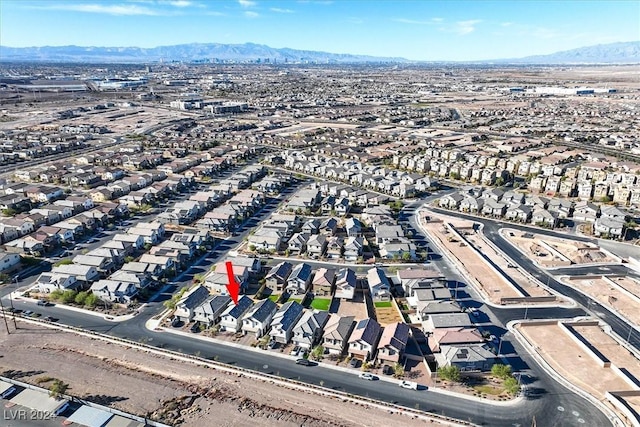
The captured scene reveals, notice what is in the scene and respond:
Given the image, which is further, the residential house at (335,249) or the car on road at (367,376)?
the residential house at (335,249)

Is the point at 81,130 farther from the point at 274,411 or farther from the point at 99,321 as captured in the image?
the point at 274,411

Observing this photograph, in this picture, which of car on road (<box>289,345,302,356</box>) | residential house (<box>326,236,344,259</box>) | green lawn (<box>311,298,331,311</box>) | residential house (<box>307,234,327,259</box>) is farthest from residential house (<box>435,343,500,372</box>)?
residential house (<box>307,234,327,259</box>)

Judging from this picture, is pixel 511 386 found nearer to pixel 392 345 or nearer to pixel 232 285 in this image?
pixel 392 345

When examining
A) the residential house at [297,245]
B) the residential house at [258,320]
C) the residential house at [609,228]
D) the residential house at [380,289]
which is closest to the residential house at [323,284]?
the residential house at [380,289]

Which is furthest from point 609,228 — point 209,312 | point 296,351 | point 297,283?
point 209,312

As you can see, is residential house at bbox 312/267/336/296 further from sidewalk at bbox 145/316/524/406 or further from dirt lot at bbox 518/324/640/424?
dirt lot at bbox 518/324/640/424

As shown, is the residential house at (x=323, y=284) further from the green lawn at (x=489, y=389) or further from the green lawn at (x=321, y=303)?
the green lawn at (x=489, y=389)

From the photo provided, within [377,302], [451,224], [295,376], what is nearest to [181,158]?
[451,224]
